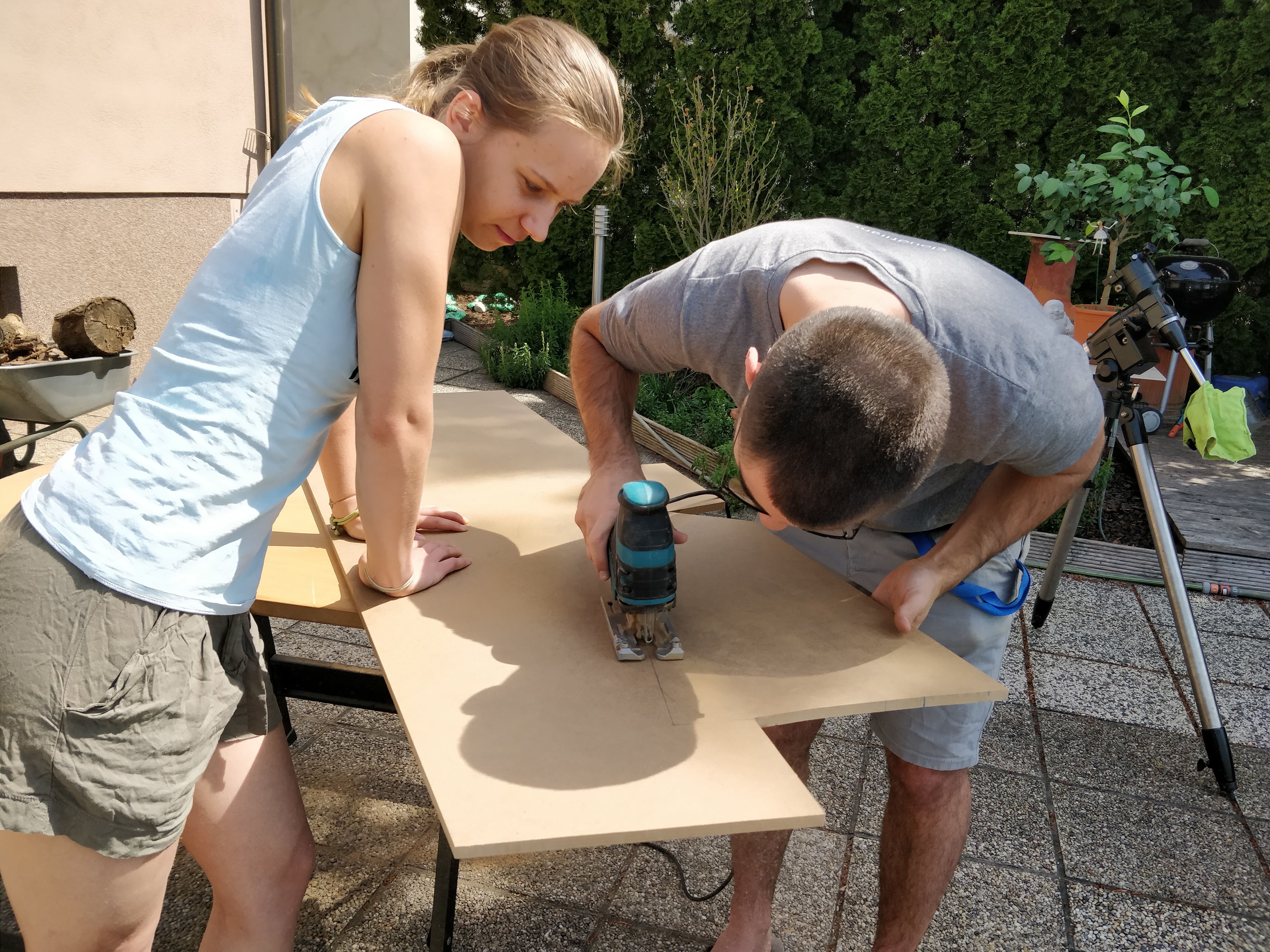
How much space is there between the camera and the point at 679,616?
5.29ft

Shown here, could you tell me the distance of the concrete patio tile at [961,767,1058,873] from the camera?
7.80 feet

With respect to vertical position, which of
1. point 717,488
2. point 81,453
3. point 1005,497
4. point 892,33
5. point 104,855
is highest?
point 892,33

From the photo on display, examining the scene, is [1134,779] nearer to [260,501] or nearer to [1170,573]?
[1170,573]

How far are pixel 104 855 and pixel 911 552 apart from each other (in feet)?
4.96

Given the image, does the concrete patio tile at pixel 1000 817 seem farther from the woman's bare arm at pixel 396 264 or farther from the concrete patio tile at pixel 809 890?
the woman's bare arm at pixel 396 264

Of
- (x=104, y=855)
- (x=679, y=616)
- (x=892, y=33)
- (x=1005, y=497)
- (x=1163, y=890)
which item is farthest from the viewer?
(x=892, y=33)

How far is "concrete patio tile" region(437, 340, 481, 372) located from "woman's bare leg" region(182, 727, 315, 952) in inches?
210

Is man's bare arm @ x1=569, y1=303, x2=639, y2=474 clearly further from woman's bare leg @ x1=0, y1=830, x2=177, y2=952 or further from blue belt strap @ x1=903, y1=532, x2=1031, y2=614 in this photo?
woman's bare leg @ x1=0, y1=830, x2=177, y2=952

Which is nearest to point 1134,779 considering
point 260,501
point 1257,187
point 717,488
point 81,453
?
point 717,488

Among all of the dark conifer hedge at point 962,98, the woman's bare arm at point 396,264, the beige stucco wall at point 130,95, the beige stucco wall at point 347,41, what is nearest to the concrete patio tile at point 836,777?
the woman's bare arm at point 396,264

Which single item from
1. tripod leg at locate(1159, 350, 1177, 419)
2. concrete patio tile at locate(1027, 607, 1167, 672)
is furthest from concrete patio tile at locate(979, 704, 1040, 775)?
tripod leg at locate(1159, 350, 1177, 419)

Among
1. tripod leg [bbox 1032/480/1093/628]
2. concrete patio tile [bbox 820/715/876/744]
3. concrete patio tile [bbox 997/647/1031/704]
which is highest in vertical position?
tripod leg [bbox 1032/480/1093/628]

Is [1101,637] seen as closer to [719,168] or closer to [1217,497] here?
[1217,497]

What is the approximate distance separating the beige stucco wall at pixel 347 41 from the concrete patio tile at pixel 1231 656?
8420 mm
